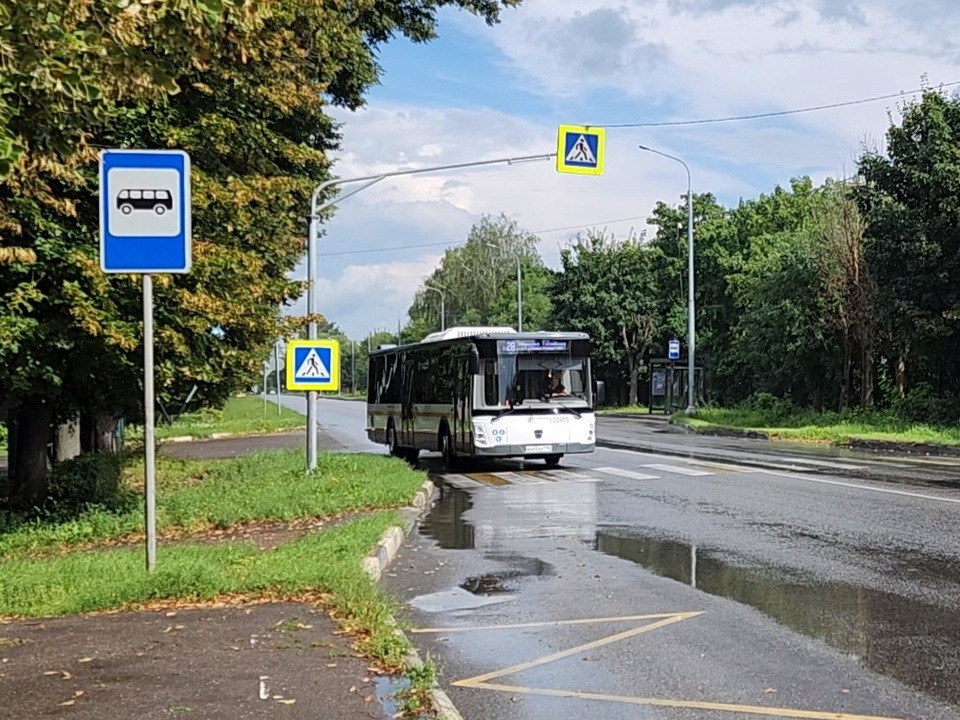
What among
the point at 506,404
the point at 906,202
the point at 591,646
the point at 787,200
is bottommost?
the point at 591,646

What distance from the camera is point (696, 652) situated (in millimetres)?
6758

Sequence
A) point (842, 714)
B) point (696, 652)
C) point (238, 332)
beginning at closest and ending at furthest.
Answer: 1. point (842, 714)
2. point (696, 652)
3. point (238, 332)

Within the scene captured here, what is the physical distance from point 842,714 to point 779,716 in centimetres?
31

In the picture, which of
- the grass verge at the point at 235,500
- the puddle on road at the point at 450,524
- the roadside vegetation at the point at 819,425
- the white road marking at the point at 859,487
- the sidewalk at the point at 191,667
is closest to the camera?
the sidewalk at the point at 191,667

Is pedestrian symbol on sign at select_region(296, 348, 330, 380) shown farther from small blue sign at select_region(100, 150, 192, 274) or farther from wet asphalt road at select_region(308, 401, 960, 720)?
small blue sign at select_region(100, 150, 192, 274)

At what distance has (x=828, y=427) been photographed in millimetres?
32625

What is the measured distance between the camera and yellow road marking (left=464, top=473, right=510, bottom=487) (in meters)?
19.3

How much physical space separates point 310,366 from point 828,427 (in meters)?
20.4

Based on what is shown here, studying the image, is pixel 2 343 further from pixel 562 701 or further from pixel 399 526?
pixel 562 701

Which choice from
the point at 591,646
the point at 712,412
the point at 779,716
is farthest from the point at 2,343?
the point at 712,412

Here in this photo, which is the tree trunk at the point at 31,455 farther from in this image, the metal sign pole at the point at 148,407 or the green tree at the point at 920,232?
the green tree at the point at 920,232

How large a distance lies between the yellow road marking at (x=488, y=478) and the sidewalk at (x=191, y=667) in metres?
11.7

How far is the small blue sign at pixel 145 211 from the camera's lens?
25.7ft

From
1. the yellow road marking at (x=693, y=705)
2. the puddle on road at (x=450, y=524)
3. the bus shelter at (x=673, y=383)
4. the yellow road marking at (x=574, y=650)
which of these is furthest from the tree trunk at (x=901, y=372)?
the yellow road marking at (x=693, y=705)
